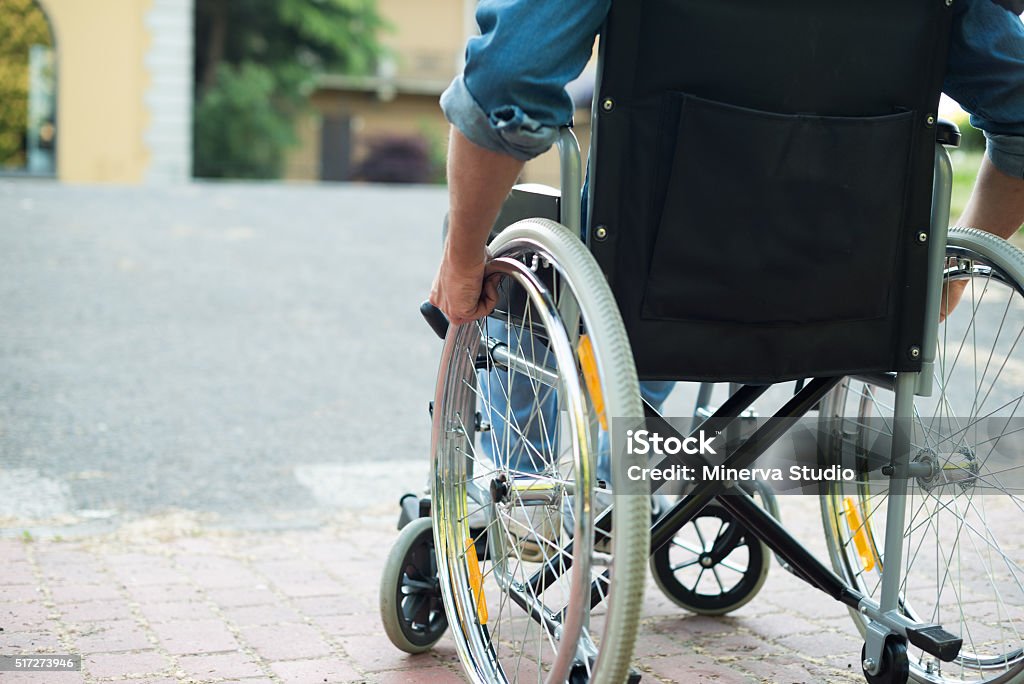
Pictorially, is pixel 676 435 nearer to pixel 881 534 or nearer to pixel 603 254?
pixel 603 254

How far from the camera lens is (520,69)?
1742mm

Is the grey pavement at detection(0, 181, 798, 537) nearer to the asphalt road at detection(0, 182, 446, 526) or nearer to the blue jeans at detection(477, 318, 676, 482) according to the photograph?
the asphalt road at detection(0, 182, 446, 526)

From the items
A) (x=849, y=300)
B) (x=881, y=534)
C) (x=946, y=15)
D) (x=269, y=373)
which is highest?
(x=946, y=15)

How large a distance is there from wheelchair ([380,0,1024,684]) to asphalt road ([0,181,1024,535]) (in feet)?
3.41

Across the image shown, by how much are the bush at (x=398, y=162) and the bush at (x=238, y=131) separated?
2.87 m

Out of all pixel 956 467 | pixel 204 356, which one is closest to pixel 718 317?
pixel 956 467

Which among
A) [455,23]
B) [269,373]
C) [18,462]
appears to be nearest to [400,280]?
[269,373]

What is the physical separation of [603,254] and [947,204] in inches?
24.6

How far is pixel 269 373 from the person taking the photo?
18.2ft

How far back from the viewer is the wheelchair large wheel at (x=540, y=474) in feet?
5.31

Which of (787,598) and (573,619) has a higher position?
(573,619)

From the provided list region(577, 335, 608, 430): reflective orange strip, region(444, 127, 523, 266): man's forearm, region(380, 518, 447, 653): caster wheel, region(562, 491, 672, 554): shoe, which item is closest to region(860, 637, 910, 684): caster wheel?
region(562, 491, 672, 554): shoe

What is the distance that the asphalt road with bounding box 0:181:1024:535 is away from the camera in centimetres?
387

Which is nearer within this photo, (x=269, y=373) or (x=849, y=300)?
(x=849, y=300)
